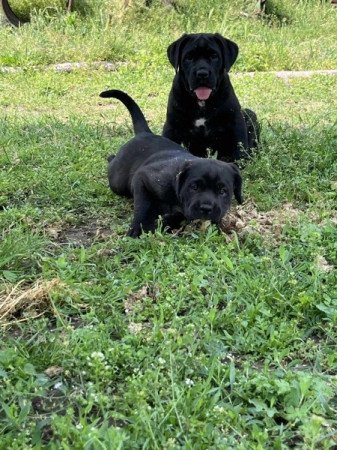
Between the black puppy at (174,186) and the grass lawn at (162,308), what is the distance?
0.13 meters

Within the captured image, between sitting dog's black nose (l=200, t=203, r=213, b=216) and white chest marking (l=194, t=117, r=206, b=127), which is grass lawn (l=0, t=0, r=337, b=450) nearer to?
sitting dog's black nose (l=200, t=203, r=213, b=216)

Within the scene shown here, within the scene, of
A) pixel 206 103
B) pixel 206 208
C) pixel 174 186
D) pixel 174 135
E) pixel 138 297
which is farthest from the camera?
pixel 174 135

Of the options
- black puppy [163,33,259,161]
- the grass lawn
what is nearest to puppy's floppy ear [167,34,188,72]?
black puppy [163,33,259,161]

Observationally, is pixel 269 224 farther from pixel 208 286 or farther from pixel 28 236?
pixel 28 236

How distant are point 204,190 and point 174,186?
19cm

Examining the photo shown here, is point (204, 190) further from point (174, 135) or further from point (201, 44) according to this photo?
point (201, 44)

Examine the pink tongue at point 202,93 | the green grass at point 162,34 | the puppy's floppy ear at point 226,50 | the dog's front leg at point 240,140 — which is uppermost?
the puppy's floppy ear at point 226,50

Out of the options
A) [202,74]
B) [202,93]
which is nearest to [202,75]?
[202,74]

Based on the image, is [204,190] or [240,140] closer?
[204,190]

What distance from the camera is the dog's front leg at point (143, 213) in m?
3.62

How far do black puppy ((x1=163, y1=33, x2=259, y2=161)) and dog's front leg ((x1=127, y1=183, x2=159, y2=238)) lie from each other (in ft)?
4.02

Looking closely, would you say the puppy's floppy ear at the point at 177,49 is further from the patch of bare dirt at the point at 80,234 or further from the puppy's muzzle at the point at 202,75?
the patch of bare dirt at the point at 80,234

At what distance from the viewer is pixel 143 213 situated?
366 cm

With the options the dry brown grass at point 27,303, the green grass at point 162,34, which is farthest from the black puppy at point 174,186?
the green grass at point 162,34
